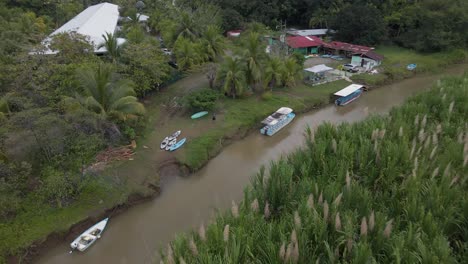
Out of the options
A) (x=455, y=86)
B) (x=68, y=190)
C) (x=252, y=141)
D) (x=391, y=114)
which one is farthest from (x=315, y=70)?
(x=68, y=190)

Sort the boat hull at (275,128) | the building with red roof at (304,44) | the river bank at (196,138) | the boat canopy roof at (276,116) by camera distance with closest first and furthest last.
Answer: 1. the river bank at (196,138)
2. the boat hull at (275,128)
3. the boat canopy roof at (276,116)
4. the building with red roof at (304,44)

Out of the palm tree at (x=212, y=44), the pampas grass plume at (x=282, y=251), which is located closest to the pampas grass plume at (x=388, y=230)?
the pampas grass plume at (x=282, y=251)

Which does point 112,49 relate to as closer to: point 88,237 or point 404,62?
point 88,237

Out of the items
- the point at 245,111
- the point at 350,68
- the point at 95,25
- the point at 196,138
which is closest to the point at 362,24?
the point at 350,68

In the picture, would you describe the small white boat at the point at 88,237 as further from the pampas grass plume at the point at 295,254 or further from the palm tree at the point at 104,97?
the pampas grass plume at the point at 295,254

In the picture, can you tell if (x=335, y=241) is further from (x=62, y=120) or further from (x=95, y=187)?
(x=62, y=120)

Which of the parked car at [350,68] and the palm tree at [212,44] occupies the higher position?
the palm tree at [212,44]
